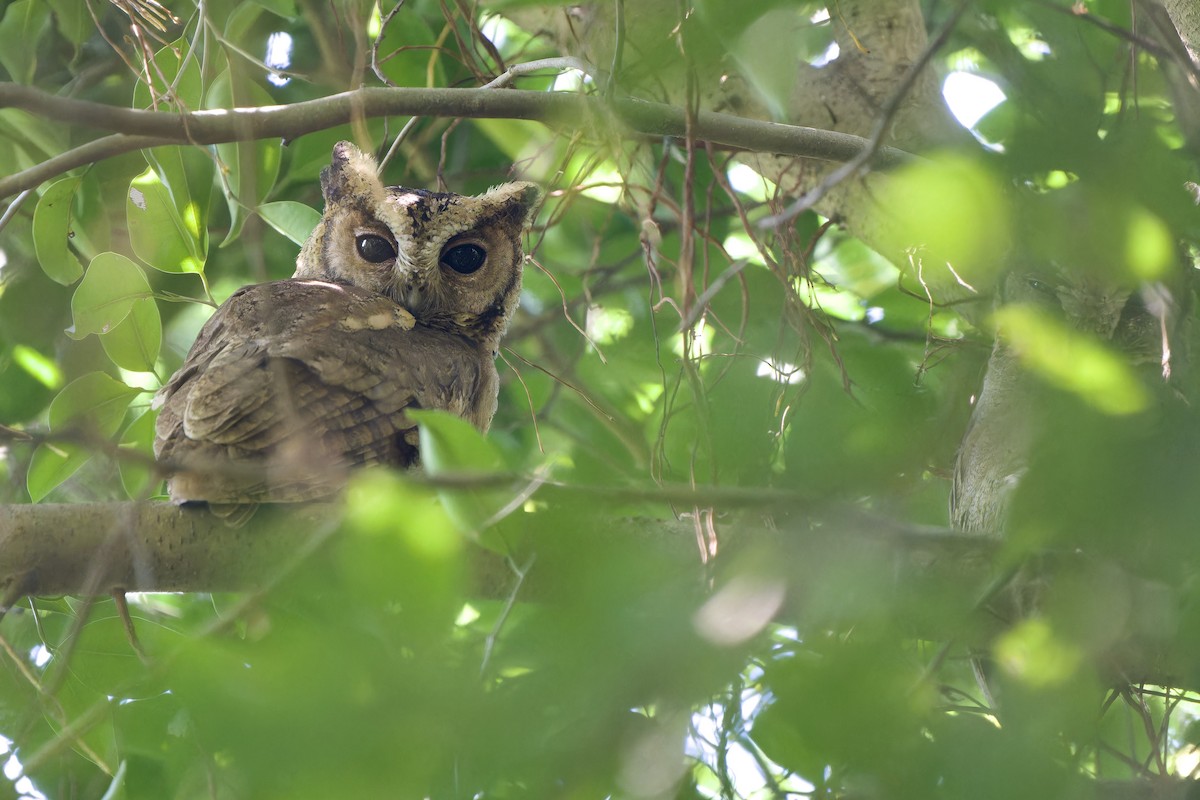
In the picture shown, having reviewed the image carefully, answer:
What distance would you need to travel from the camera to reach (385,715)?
0.51 m

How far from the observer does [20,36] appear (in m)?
1.96

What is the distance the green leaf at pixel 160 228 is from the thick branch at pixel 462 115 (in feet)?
0.83

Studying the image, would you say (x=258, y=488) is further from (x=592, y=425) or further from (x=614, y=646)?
(x=614, y=646)

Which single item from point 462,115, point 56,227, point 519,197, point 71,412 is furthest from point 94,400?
point 519,197

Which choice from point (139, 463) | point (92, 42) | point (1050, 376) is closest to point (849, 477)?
point (1050, 376)

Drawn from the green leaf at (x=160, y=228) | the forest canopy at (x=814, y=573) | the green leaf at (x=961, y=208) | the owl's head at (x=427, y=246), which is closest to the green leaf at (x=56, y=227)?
the green leaf at (x=160, y=228)

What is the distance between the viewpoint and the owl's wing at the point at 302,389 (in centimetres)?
153

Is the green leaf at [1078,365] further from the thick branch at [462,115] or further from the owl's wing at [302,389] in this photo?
the owl's wing at [302,389]

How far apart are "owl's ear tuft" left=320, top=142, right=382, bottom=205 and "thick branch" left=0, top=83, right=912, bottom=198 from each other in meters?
0.99

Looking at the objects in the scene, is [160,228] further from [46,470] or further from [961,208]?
[961,208]

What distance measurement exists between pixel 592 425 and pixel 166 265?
0.91 m

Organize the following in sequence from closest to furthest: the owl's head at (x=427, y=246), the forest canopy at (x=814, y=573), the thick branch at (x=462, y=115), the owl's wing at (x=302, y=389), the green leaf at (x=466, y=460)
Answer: the forest canopy at (x=814, y=573) < the green leaf at (x=466, y=460) < the thick branch at (x=462, y=115) < the owl's wing at (x=302, y=389) < the owl's head at (x=427, y=246)

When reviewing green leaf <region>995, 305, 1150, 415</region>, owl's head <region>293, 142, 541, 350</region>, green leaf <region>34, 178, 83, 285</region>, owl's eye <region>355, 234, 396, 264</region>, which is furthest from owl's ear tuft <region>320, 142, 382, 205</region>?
green leaf <region>995, 305, 1150, 415</region>

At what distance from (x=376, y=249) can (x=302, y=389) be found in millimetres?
878
